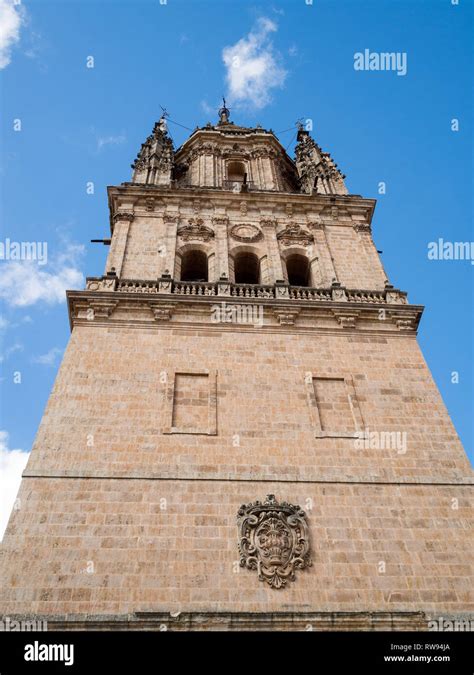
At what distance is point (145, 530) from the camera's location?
10781mm

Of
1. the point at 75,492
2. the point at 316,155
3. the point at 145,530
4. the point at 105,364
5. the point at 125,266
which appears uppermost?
the point at 316,155

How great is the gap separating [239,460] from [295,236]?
1006 centimetres

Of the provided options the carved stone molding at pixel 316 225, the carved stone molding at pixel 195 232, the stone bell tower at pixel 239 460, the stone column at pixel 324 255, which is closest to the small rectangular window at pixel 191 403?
the stone bell tower at pixel 239 460

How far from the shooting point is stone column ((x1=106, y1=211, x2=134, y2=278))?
17497 millimetres

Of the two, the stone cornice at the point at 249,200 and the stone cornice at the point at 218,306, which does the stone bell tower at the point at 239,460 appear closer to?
the stone cornice at the point at 218,306

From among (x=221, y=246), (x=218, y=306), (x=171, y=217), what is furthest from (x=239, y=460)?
(x=171, y=217)

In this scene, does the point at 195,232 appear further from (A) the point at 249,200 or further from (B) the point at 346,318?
(B) the point at 346,318

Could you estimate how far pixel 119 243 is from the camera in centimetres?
1853

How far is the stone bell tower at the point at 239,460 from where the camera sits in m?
10.0

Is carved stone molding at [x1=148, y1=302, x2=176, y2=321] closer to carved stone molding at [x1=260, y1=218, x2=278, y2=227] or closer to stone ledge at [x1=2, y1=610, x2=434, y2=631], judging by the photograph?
carved stone molding at [x1=260, y1=218, x2=278, y2=227]

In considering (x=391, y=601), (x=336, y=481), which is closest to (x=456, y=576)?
(x=391, y=601)

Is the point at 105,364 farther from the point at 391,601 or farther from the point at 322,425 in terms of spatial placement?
the point at 391,601

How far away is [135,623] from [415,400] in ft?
26.4

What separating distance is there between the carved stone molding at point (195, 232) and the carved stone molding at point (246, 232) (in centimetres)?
80
